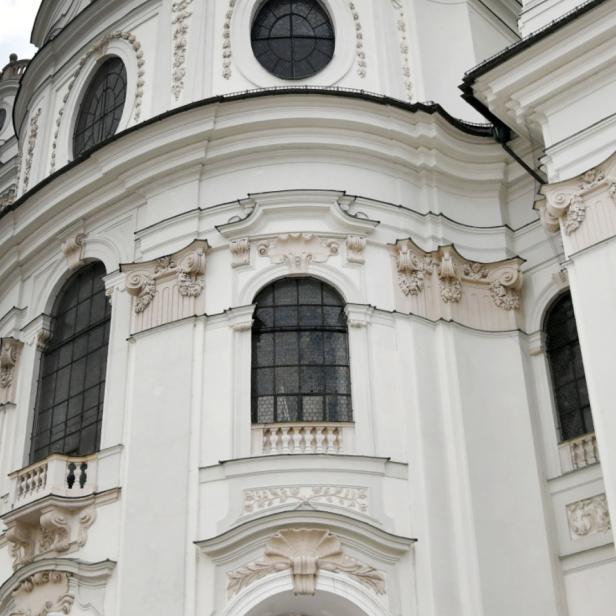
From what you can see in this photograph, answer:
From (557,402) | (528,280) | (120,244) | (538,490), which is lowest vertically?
(538,490)

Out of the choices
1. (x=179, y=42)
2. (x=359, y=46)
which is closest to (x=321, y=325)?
(x=359, y=46)

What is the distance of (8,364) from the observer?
1852cm

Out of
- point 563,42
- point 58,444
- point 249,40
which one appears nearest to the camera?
point 563,42

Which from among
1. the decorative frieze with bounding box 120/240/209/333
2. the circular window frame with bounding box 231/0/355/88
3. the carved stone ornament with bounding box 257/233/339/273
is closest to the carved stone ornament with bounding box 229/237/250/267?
the carved stone ornament with bounding box 257/233/339/273

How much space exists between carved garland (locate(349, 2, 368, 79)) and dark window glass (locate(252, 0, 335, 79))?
43 cm

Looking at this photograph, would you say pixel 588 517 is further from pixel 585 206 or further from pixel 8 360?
pixel 8 360

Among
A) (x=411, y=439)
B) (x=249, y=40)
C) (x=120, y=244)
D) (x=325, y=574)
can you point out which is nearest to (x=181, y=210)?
(x=120, y=244)

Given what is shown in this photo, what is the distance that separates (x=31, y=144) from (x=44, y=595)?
9.31m

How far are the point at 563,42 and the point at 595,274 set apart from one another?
333cm

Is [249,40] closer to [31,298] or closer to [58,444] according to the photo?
[31,298]

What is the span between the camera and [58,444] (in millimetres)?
17109

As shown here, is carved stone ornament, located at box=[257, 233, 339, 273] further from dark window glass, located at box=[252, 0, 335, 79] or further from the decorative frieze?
dark window glass, located at box=[252, 0, 335, 79]

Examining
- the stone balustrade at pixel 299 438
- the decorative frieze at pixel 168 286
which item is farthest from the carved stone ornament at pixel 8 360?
the stone balustrade at pixel 299 438

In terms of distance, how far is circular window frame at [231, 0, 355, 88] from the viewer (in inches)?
719
